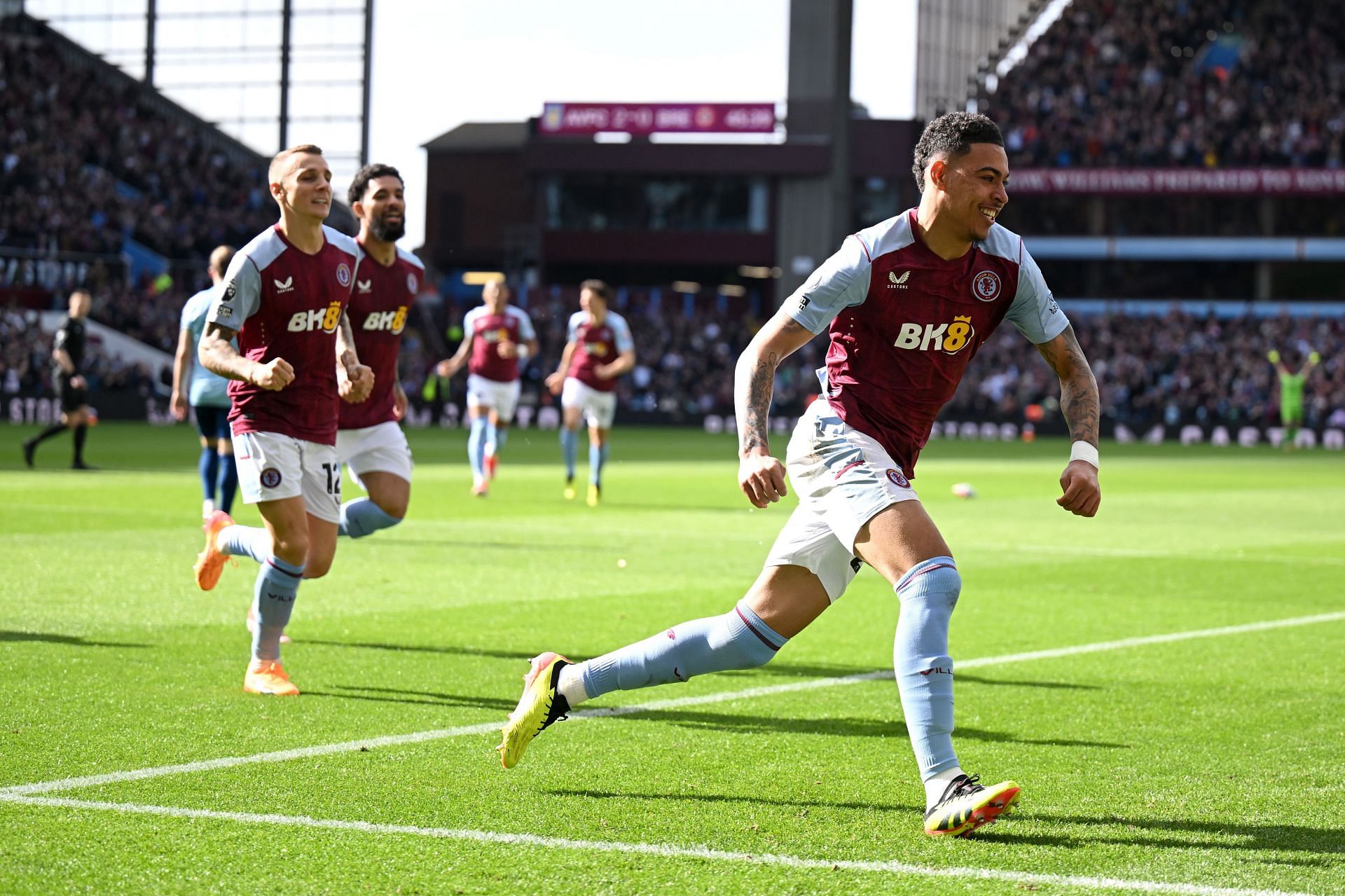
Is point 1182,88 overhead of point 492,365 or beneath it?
overhead

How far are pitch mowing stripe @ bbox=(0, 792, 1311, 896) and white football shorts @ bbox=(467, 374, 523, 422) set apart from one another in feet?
47.4

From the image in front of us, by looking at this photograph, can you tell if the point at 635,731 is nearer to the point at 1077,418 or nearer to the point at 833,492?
the point at 833,492

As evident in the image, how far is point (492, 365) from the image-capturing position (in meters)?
19.5

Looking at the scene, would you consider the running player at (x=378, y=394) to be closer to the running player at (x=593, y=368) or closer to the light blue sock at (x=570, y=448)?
the running player at (x=593, y=368)

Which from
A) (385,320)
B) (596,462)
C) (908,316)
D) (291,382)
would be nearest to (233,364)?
(291,382)

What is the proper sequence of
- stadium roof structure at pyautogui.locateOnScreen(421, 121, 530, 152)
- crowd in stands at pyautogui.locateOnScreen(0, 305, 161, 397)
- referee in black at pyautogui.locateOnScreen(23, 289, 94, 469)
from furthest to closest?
stadium roof structure at pyautogui.locateOnScreen(421, 121, 530, 152), crowd in stands at pyautogui.locateOnScreen(0, 305, 161, 397), referee in black at pyautogui.locateOnScreen(23, 289, 94, 469)

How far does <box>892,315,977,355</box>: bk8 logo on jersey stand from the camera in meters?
5.22

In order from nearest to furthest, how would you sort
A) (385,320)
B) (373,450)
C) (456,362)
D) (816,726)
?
1. (816,726)
2. (373,450)
3. (385,320)
4. (456,362)

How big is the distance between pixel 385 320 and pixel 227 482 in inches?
161

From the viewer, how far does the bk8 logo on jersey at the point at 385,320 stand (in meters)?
8.59

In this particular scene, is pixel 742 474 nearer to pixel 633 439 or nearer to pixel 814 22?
pixel 633 439

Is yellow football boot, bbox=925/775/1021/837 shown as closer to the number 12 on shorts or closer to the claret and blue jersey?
the claret and blue jersey

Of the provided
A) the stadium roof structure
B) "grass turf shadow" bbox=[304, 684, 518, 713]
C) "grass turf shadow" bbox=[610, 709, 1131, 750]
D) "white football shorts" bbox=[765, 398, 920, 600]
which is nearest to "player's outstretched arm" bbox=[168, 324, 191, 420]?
"grass turf shadow" bbox=[304, 684, 518, 713]

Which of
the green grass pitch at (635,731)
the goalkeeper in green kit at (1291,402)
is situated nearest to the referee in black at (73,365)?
the green grass pitch at (635,731)
